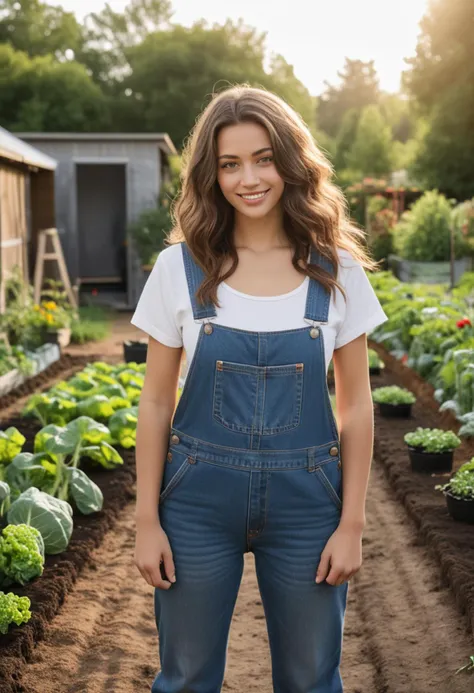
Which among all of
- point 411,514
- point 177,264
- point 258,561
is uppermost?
point 177,264

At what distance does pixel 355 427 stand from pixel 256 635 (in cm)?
207

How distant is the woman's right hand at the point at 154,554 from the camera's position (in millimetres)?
1961

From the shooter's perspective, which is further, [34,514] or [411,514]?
[411,514]

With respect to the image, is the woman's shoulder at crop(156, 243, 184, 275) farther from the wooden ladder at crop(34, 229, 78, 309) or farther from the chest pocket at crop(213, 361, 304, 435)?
the wooden ladder at crop(34, 229, 78, 309)

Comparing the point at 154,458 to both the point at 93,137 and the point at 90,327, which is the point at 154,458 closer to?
the point at 90,327

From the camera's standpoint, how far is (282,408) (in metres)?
1.93

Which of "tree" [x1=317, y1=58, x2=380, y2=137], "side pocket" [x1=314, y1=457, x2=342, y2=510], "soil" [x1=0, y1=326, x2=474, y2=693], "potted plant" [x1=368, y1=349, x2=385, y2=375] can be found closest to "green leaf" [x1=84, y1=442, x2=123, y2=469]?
"soil" [x1=0, y1=326, x2=474, y2=693]

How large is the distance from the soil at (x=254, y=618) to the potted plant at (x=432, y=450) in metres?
0.35

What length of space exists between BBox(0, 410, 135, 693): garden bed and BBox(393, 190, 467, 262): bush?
13221 mm

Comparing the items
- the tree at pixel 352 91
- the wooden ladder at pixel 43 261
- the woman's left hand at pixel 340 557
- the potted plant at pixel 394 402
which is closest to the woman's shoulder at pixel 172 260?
the woman's left hand at pixel 340 557

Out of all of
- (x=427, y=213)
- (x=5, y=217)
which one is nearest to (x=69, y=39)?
(x=427, y=213)

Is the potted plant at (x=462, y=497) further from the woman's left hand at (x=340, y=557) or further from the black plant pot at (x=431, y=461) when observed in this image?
the woman's left hand at (x=340, y=557)

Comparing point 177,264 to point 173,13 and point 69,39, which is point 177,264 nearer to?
point 69,39

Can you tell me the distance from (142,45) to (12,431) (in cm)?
3377
